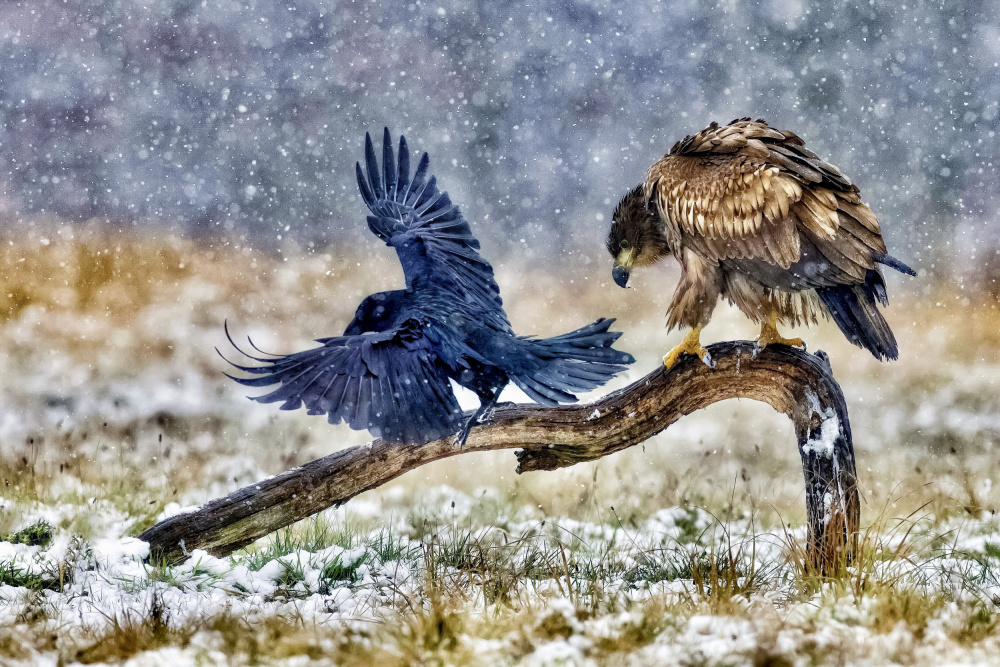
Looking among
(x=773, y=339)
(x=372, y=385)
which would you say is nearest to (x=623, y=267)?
(x=773, y=339)

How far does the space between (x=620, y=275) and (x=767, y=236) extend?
4.02 ft

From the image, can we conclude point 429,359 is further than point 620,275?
No

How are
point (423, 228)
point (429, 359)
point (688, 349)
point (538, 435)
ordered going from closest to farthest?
point (429, 359) → point (688, 349) → point (538, 435) → point (423, 228)

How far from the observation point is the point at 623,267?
4.78 metres

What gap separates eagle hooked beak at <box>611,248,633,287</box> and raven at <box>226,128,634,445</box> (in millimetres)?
783

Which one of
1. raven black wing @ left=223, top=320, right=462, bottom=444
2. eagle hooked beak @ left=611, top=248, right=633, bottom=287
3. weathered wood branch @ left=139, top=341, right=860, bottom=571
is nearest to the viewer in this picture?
raven black wing @ left=223, top=320, right=462, bottom=444

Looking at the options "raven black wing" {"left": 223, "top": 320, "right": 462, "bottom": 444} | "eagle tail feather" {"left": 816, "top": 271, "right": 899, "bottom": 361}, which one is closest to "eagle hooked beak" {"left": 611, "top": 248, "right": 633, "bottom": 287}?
"eagle tail feather" {"left": 816, "top": 271, "right": 899, "bottom": 361}

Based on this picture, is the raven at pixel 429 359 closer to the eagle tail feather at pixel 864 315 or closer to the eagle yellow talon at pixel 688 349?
the eagle yellow talon at pixel 688 349

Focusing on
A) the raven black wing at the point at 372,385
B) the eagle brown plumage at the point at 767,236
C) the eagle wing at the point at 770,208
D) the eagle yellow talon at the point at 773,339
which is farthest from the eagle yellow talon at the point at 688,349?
the raven black wing at the point at 372,385

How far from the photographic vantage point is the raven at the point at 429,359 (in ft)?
11.8

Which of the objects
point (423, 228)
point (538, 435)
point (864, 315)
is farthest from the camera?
point (423, 228)

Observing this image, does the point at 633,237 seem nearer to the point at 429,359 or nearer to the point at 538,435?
the point at 538,435

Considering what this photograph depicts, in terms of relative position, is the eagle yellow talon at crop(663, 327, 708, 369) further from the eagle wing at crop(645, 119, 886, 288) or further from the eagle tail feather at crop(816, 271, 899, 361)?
the eagle tail feather at crop(816, 271, 899, 361)

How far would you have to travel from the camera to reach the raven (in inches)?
141
